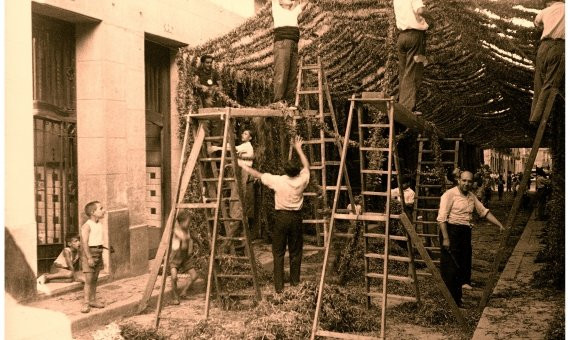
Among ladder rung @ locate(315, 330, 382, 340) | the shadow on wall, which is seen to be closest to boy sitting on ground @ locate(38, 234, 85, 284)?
the shadow on wall

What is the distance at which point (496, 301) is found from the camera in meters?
7.25

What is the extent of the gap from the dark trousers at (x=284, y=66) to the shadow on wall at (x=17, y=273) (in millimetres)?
3896

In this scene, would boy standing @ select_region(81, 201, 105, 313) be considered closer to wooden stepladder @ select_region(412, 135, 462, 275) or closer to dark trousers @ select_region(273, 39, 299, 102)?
dark trousers @ select_region(273, 39, 299, 102)

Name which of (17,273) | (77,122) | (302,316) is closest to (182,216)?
(17,273)

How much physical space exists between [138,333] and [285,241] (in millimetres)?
2249

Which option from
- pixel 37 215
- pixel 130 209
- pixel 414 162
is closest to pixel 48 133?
pixel 37 215

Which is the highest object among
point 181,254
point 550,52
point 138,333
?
point 550,52

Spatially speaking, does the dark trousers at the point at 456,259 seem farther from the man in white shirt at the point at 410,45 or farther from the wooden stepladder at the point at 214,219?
the wooden stepladder at the point at 214,219

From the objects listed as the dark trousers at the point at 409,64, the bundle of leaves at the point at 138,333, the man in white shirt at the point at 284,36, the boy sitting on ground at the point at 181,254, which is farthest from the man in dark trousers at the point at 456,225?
the bundle of leaves at the point at 138,333

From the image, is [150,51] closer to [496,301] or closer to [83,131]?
[83,131]

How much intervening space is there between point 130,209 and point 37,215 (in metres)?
1.46

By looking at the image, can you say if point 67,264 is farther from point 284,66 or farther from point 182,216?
point 284,66

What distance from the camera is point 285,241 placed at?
25.9 feet

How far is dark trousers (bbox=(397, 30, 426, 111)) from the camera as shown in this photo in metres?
7.77
